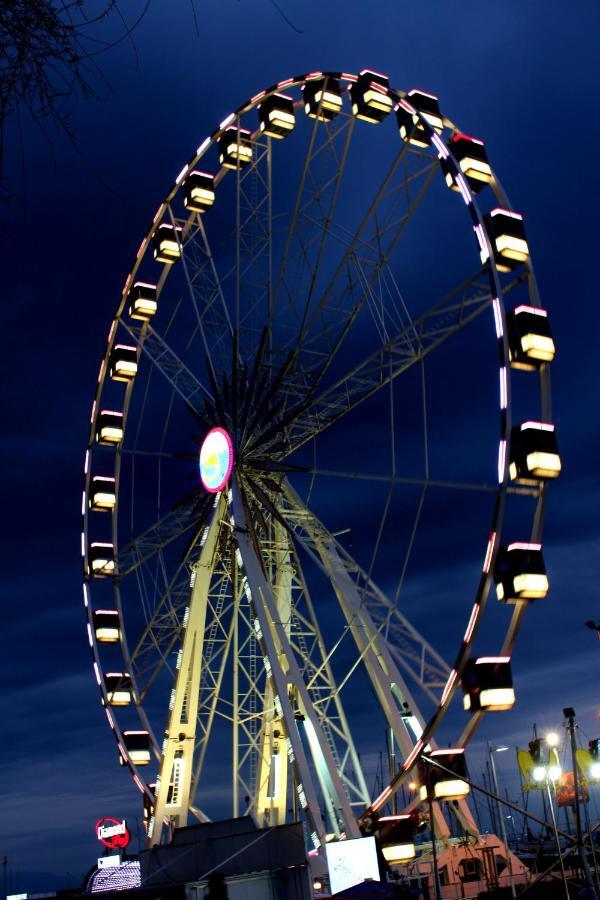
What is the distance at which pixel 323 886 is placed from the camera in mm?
21375

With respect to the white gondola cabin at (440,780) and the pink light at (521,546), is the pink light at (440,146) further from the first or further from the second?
the white gondola cabin at (440,780)

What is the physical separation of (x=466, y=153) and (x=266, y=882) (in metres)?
17.6

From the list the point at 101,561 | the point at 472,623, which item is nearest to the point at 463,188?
the point at 472,623

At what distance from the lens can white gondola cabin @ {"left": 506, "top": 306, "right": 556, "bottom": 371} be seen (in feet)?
67.8

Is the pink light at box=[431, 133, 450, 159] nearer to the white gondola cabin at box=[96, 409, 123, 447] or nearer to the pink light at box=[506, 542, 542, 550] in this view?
the pink light at box=[506, 542, 542, 550]

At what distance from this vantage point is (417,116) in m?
24.2

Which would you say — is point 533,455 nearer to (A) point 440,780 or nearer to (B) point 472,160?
(A) point 440,780

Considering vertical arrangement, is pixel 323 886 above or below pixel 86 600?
below

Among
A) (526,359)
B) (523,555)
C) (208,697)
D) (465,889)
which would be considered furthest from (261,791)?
(526,359)

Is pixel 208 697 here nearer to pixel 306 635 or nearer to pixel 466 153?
pixel 306 635

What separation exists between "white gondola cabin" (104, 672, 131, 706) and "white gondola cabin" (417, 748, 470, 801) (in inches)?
505

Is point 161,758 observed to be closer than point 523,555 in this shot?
No

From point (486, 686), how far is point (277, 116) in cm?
1916

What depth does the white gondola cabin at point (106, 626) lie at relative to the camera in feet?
97.3
